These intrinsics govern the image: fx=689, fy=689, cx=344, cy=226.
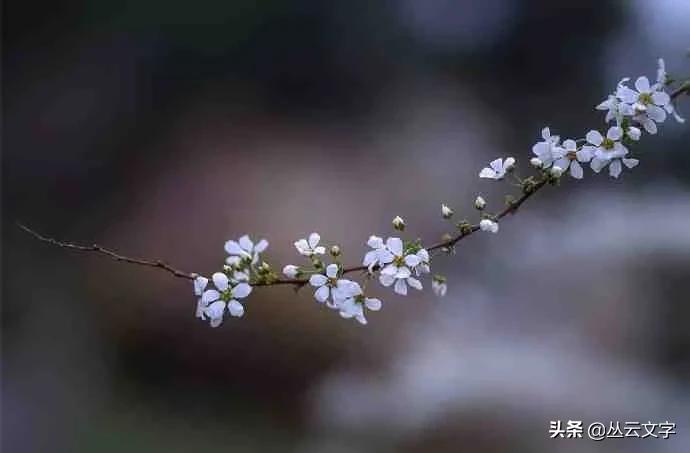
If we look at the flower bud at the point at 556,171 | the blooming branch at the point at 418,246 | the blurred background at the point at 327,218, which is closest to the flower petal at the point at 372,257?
the blooming branch at the point at 418,246

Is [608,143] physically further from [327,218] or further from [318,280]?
[327,218]

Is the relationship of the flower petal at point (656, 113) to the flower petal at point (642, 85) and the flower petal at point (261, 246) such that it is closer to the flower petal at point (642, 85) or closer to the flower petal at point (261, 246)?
the flower petal at point (642, 85)

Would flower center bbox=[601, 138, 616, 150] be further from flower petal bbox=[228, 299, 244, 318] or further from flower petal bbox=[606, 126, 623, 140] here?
flower petal bbox=[228, 299, 244, 318]

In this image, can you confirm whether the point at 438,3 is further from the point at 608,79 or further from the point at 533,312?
the point at 533,312

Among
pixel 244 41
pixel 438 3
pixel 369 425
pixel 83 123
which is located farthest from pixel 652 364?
pixel 83 123

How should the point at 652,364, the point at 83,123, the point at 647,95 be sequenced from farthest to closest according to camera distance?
the point at 83,123
the point at 652,364
the point at 647,95
